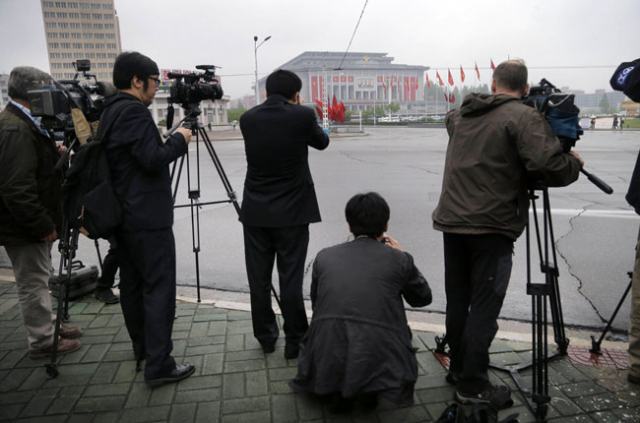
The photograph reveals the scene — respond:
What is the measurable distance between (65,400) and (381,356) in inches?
74.9

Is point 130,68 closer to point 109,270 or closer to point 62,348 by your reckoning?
point 62,348

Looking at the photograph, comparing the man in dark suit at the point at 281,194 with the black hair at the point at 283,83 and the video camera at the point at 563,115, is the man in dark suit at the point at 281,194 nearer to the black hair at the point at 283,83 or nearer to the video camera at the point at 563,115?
the black hair at the point at 283,83

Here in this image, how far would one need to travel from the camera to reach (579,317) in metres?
3.78

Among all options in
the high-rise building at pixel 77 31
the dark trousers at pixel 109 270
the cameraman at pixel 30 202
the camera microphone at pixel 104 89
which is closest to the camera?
the cameraman at pixel 30 202

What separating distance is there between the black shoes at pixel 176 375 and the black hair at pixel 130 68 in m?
1.78

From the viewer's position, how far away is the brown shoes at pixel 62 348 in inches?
125

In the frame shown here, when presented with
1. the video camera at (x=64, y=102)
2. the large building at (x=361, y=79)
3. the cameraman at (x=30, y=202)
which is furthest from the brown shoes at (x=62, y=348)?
the large building at (x=361, y=79)

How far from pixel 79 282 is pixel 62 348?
3.54ft

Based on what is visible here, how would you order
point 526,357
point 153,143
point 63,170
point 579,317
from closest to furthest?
1. point 153,143
2. point 526,357
3. point 63,170
4. point 579,317

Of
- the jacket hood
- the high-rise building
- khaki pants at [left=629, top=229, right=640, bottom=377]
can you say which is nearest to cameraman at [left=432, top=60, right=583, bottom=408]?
the jacket hood

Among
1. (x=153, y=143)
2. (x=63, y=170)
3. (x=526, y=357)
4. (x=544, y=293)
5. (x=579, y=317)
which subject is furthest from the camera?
(x=579, y=317)

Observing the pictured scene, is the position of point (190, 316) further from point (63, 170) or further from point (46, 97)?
point (46, 97)

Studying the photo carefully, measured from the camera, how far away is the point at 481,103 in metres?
2.36

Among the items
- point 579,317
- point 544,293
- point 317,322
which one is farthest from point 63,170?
point 579,317
